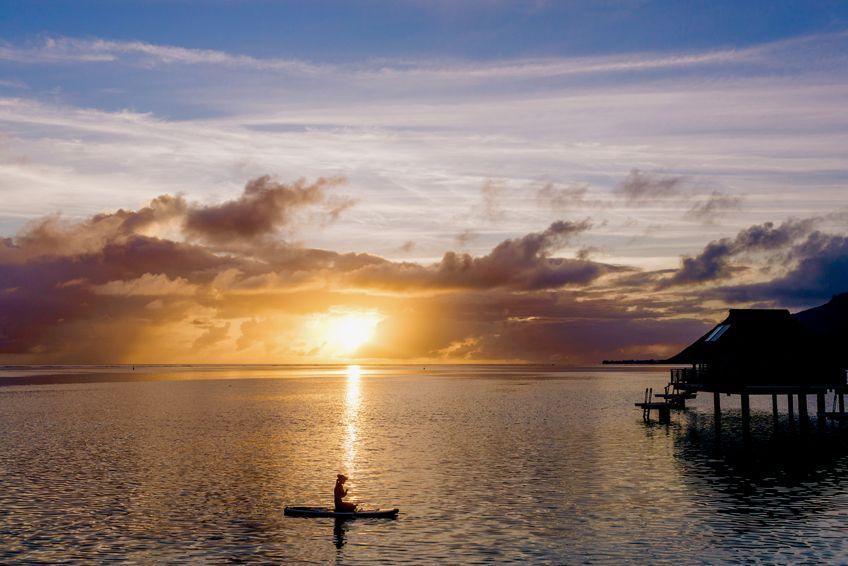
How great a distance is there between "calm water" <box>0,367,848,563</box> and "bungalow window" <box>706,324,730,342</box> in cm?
712

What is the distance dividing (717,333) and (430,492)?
3382 centimetres

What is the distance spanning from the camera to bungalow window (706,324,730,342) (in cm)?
6081

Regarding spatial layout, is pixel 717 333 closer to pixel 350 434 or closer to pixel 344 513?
pixel 350 434

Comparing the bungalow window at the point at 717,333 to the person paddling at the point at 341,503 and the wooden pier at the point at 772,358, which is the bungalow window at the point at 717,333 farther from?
the person paddling at the point at 341,503

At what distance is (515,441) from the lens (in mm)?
57719

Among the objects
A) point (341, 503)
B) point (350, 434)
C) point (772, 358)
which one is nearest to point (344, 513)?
point (341, 503)

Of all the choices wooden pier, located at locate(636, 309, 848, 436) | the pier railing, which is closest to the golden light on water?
the pier railing

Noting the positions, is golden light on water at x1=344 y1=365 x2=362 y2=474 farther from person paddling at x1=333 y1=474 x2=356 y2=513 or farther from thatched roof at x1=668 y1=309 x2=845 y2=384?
thatched roof at x1=668 y1=309 x2=845 y2=384

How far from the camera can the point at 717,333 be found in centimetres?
6241

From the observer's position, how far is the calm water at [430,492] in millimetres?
26422

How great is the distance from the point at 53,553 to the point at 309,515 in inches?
353

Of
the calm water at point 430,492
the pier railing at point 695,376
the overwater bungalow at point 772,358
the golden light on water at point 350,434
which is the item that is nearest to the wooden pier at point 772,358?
the overwater bungalow at point 772,358

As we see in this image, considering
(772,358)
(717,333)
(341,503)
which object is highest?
(717,333)

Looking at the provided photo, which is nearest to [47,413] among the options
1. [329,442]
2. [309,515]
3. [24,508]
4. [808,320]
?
[329,442]
